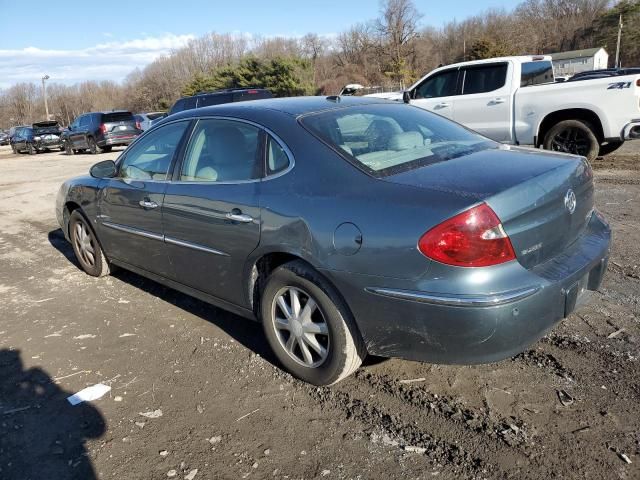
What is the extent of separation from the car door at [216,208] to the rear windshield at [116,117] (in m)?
19.0

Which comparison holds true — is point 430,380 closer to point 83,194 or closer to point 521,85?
point 83,194

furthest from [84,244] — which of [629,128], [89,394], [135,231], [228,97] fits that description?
[228,97]

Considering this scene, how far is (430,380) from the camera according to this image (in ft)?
10.1

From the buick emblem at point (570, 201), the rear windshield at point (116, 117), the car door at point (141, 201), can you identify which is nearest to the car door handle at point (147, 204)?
the car door at point (141, 201)

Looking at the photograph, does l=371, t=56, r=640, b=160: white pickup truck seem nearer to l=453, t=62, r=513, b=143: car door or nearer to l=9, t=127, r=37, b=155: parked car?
l=453, t=62, r=513, b=143: car door

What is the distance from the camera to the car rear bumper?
7.88 ft

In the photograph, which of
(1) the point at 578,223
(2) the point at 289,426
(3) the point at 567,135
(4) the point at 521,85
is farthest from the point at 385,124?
(4) the point at 521,85

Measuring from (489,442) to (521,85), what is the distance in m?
8.08

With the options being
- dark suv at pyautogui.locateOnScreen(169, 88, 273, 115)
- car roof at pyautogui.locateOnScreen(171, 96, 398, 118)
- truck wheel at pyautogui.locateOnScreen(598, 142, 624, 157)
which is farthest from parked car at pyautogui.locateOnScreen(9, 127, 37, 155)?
car roof at pyautogui.locateOnScreen(171, 96, 398, 118)

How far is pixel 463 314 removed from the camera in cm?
239

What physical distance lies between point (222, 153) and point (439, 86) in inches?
290

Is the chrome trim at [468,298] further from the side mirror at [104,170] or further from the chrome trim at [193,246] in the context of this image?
the side mirror at [104,170]

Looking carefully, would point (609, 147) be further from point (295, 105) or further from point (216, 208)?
point (216, 208)

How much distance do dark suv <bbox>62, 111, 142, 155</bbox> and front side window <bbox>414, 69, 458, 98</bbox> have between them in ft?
46.4
